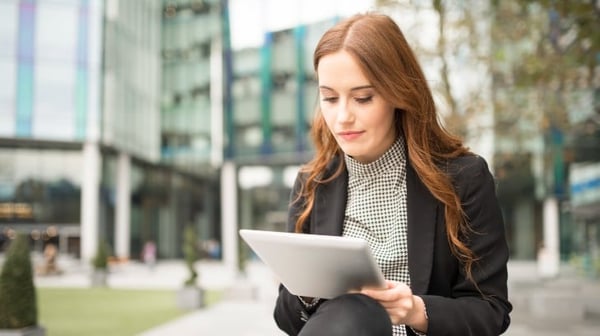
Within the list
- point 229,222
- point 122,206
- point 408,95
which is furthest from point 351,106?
point 122,206

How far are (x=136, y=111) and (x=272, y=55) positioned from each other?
9437 mm

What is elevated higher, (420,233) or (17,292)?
(420,233)

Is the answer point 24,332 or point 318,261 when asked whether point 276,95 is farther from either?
point 318,261

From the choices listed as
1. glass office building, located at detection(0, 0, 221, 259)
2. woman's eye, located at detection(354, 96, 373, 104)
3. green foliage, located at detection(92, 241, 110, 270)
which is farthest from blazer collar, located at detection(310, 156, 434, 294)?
glass office building, located at detection(0, 0, 221, 259)

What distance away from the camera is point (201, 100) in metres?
39.2

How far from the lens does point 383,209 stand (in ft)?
8.31

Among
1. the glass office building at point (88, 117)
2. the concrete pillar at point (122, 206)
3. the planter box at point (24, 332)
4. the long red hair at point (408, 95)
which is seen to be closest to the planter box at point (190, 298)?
the planter box at point (24, 332)

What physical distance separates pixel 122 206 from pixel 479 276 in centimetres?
3778

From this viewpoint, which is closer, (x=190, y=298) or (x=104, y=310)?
(x=104, y=310)

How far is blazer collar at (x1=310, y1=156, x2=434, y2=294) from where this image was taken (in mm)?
2346

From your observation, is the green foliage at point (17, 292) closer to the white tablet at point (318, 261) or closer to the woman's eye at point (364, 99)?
the white tablet at point (318, 261)

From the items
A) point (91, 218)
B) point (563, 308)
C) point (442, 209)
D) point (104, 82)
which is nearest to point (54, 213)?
point (91, 218)

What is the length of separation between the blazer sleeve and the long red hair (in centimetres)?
4

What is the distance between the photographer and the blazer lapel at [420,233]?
7.67 ft
